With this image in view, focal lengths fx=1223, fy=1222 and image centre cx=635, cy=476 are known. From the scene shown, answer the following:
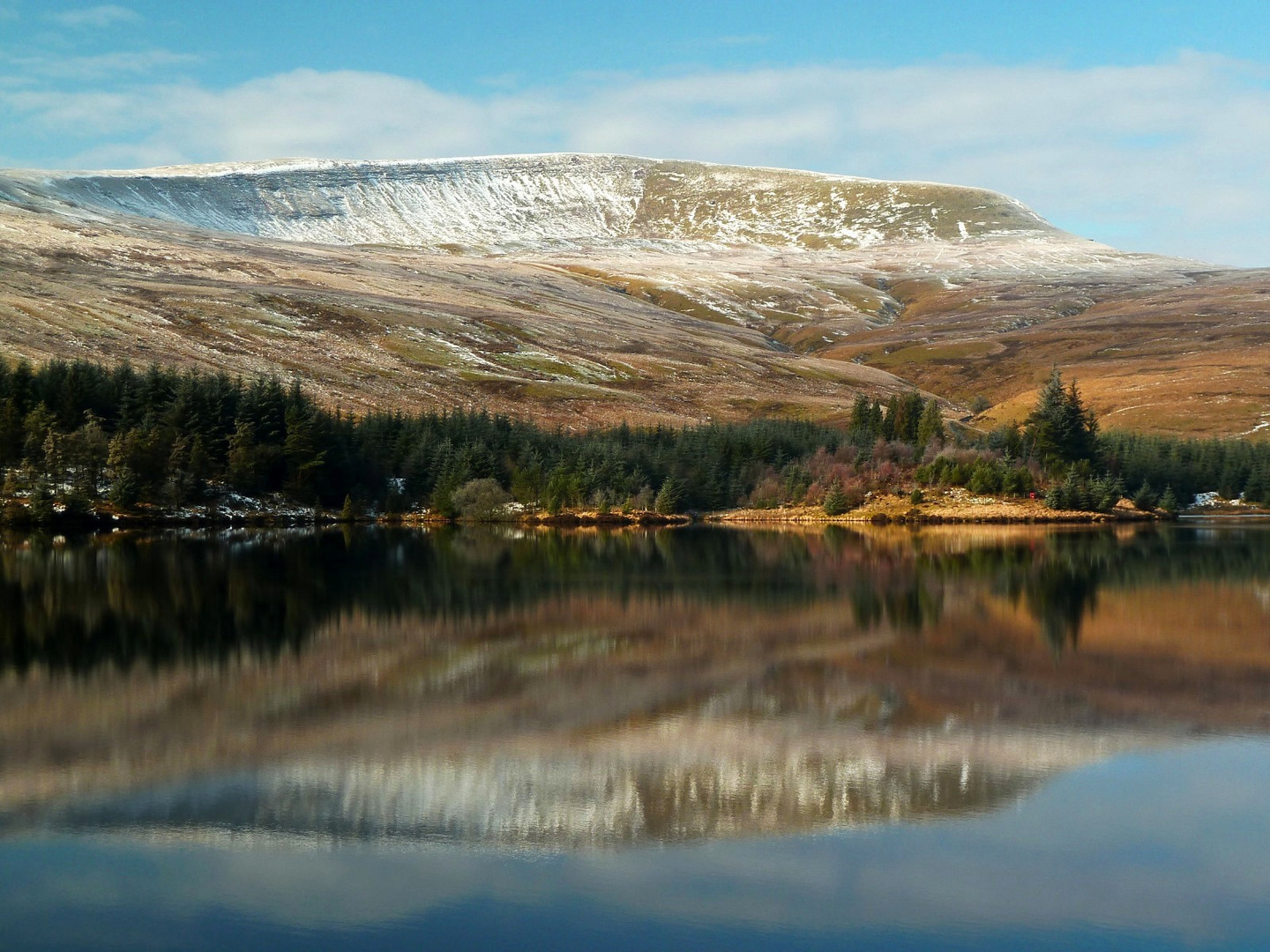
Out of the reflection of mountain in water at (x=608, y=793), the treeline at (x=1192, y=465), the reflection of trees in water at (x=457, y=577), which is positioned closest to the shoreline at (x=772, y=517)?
the treeline at (x=1192, y=465)

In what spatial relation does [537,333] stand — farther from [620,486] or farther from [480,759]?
[480,759]

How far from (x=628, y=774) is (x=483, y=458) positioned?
7156cm

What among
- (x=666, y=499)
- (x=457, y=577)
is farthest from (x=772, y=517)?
(x=457, y=577)

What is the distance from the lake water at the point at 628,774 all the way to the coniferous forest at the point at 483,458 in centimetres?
3895

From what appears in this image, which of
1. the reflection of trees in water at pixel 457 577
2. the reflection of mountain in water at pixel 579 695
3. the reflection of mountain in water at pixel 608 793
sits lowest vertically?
the reflection of trees in water at pixel 457 577

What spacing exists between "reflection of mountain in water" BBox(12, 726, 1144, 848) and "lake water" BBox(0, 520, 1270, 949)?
59mm

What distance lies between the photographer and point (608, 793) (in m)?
14.5

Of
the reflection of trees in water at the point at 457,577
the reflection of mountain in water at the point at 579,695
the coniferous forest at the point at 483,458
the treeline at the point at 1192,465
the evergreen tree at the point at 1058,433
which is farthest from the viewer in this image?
the treeline at the point at 1192,465

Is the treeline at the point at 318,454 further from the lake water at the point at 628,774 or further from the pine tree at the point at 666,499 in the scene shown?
the lake water at the point at 628,774

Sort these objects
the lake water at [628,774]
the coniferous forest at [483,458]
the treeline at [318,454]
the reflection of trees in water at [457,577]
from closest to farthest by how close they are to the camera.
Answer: the lake water at [628,774]
the reflection of trees in water at [457,577]
the treeline at [318,454]
the coniferous forest at [483,458]

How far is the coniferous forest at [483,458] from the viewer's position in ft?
222

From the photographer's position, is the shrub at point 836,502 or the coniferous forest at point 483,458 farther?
the shrub at point 836,502

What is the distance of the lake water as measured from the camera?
1115 centimetres

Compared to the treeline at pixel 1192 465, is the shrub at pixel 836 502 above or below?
below
